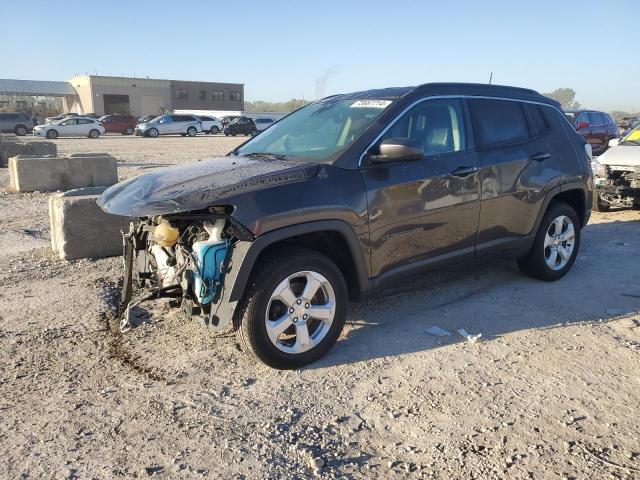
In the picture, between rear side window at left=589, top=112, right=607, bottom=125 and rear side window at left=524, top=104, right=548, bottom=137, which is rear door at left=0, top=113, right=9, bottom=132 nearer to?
rear side window at left=589, top=112, right=607, bottom=125

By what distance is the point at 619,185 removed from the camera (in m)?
8.98

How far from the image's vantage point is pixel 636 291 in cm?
533

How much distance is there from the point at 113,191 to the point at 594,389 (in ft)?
12.0

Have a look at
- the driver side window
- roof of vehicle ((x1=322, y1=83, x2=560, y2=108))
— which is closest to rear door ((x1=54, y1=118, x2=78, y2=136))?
roof of vehicle ((x1=322, y1=83, x2=560, y2=108))

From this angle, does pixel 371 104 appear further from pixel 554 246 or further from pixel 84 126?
pixel 84 126

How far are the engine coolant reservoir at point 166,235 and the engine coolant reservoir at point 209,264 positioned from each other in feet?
0.91

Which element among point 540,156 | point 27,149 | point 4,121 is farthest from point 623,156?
point 4,121

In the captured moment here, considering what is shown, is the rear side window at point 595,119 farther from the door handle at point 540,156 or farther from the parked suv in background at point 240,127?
the parked suv in background at point 240,127

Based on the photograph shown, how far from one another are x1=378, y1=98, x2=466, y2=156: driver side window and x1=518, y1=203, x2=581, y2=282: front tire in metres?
1.47

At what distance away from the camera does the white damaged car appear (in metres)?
8.77

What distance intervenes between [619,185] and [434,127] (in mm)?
6013

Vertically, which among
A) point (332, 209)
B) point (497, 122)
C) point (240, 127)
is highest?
Answer: point (240, 127)

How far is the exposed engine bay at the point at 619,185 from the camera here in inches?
345

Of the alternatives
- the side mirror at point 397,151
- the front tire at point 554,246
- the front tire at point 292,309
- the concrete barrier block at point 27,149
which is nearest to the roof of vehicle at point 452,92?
the side mirror at point 397,151
